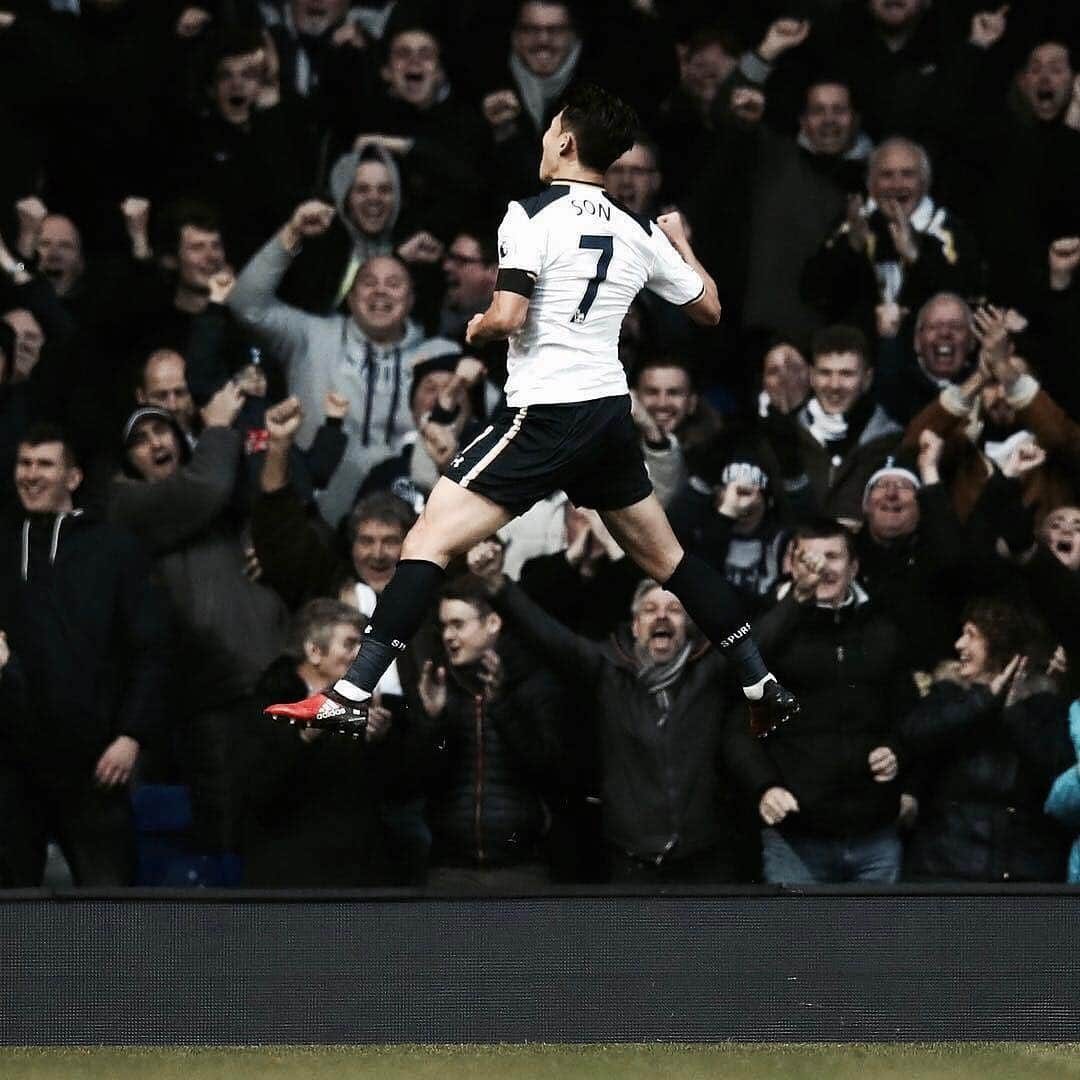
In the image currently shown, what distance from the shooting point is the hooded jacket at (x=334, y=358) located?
8227mm

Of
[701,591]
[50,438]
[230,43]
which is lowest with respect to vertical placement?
[701,591]

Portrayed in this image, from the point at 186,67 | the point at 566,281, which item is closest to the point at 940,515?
the point at 566,281

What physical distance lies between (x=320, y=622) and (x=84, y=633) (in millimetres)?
859

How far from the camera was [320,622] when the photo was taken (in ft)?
23.8

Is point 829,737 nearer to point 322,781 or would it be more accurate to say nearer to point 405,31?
point 322,781

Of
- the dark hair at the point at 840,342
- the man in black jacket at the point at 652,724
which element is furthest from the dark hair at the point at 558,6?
the man in black jacket at the point at 652,724

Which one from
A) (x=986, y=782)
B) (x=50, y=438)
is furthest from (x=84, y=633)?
(x=986, y=782)

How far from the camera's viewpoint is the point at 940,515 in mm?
7828

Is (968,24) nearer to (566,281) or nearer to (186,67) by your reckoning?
(186,67)

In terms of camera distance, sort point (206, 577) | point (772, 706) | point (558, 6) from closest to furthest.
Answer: point (772, 706) → point (206, 577) → point (558, 6)

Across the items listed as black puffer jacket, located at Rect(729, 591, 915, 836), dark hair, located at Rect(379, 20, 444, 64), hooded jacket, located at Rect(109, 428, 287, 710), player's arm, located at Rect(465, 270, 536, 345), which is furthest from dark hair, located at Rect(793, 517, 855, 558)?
dark hair, located at Rect(379, 20, 444, 64)

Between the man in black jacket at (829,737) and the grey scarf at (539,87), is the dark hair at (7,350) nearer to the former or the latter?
the grey scarf at (539,87)

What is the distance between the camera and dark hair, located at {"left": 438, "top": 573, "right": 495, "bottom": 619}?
24.3 feet

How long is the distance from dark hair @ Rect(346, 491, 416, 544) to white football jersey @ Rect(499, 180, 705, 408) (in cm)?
211
